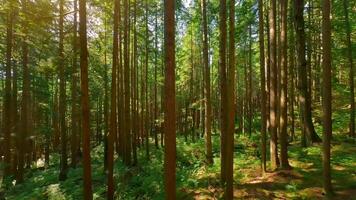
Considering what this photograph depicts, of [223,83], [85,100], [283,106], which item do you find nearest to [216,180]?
[283,106]

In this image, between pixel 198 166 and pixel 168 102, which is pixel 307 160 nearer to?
pixel 198 166

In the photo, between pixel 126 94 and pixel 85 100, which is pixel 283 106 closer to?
pixel 85 100

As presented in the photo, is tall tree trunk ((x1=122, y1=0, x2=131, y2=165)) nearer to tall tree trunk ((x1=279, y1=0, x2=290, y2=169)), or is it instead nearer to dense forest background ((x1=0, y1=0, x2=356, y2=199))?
dense forest background ((x1=0, y1=0, x2=356, y2=199))

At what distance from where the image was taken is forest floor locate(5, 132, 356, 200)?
38.2 feet

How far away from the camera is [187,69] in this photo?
39938 mm

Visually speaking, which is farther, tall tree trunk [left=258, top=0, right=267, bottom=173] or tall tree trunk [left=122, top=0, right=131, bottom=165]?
tall tree trunk [left=122, top=0, right=131, bottom=165]

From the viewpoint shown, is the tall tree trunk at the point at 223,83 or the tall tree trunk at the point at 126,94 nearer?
the tall tree trunk at the point at 223,83

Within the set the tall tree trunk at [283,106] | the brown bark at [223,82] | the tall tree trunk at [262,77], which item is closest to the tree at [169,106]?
the brown bark at [223,82]

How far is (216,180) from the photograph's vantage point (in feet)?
45.5

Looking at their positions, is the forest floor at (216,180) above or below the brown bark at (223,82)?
below

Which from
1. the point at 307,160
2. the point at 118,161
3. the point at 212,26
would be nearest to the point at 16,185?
the point at 118,161

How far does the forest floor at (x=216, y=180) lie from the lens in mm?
11641

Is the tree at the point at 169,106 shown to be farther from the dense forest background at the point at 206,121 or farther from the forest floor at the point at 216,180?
the forest floor at the point at 216,180

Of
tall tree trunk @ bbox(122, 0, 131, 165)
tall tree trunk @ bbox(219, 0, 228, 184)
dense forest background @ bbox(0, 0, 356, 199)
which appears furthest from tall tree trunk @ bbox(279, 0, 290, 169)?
tall tree trunk @ bbox(122, 0, 131, 165)
